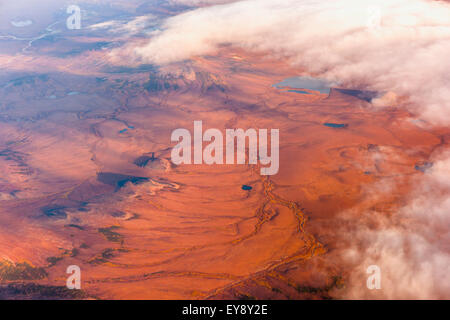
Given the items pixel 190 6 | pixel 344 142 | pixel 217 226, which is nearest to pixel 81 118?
pixel 217 226

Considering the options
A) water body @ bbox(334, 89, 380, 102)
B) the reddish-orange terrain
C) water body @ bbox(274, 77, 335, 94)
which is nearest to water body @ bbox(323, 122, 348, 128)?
the reddish-orange terrain

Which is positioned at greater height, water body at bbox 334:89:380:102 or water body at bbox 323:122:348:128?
water body at bbox 334:89:380:102

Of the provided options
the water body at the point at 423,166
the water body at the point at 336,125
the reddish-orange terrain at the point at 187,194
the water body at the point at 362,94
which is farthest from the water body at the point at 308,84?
the water body at the point at 423,166

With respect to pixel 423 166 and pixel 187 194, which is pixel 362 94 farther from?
pixel 187 194

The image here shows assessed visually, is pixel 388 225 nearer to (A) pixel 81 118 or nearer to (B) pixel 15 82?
(A) pixel 81 118

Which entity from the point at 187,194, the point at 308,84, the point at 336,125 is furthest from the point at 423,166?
the point at 308,84

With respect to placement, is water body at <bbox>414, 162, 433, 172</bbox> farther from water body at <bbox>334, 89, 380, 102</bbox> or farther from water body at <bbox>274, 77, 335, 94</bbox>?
water body at <bbox>274, 77, 335, 94</bbox>

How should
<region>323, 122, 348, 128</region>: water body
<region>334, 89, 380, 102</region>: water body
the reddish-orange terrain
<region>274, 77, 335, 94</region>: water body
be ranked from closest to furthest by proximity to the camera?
the reddish-orange terrain → <region>323, 122, 348, 128</region>: water body → <region>334, 89, 380, 102</region>: water body → <region>274, 77, 335, 94</region>: water body

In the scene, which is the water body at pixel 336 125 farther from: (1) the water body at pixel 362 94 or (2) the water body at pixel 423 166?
(2) the water body at pixel 423 166
